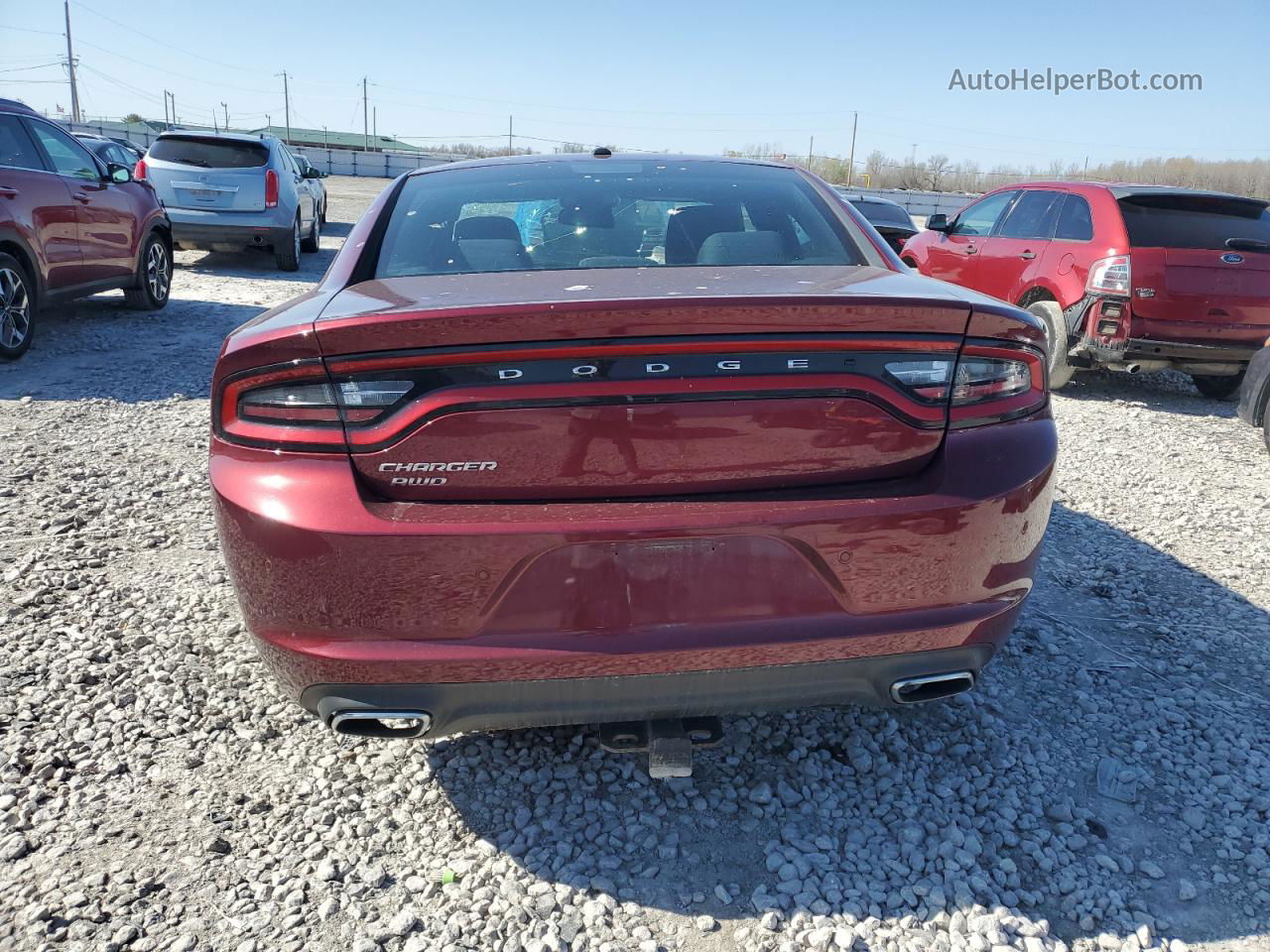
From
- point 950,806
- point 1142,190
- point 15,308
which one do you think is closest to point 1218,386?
point 1142,190

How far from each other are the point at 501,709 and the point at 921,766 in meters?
1.27

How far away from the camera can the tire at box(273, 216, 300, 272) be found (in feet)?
39.4

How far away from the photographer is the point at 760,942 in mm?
1938

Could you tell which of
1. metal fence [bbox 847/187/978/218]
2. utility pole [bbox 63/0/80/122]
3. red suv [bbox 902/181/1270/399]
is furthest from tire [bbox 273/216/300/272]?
utility pole [bbox 63/0/80/122]

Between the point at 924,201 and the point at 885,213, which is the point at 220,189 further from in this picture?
the point at 924,201

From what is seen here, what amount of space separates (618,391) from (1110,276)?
626cm

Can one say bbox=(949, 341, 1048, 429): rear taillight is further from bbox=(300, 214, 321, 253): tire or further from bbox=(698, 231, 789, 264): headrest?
bbox=(300, 214, 321, 253): tire

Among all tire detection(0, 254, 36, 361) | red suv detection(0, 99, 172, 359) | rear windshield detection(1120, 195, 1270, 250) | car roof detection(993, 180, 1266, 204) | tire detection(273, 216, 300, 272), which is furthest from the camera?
tire detection(273, 216, 300, 272)

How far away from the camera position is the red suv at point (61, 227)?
Answer: 6.70 m

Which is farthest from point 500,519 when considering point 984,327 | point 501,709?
point 984,327

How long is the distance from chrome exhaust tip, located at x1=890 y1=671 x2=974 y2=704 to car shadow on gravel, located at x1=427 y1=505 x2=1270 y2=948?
43 centimetres

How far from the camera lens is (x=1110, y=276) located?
6828mm

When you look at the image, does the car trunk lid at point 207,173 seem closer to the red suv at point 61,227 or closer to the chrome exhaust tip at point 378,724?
the red suv at point 61,227

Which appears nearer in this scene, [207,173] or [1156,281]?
[1156,281]
